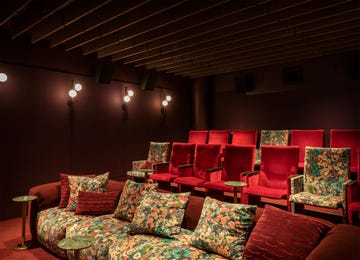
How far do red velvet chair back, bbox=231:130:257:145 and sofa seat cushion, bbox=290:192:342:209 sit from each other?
A: 7.72 ft

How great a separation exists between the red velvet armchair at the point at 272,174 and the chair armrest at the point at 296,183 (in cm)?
9

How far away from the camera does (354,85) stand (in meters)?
5.80

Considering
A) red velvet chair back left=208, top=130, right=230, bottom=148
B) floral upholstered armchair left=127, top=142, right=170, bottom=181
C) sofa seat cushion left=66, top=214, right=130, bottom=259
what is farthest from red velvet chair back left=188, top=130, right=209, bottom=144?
sofa seat cushion left=66, top=214, right=130, bottom=259

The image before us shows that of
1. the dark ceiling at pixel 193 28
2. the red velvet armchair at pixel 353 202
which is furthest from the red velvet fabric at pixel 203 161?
the red velvet armchair at pixel 353 202

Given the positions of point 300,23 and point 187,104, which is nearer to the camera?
point 300,23

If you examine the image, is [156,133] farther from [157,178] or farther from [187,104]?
[157,178]

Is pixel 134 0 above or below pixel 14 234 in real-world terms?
above

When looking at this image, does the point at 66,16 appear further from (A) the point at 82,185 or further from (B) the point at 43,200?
(B) the point at 43,200

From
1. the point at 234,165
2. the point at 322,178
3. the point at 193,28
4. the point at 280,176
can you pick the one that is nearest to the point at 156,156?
the point at 234,165

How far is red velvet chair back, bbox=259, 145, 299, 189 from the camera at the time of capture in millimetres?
3805

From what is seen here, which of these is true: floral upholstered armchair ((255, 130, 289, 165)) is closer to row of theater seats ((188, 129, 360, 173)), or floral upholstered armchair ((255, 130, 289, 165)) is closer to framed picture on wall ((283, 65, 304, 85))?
row of theater seats ((188, 129, 360, 173))

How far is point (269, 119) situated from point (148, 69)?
3182mm

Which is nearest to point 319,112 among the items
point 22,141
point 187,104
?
point 187,104

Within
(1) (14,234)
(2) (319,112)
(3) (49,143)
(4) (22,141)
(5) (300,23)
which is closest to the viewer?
(1) (14,234)
